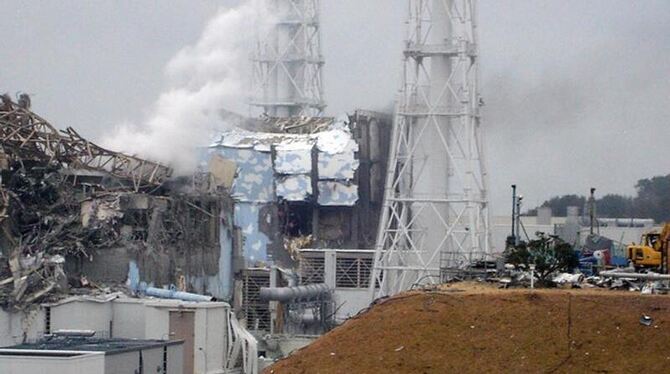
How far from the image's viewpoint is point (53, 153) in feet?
211

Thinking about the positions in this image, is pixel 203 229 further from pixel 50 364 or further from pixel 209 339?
pixel 50 364

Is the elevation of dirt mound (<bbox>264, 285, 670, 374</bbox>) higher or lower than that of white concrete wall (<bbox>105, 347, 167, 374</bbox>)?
higher

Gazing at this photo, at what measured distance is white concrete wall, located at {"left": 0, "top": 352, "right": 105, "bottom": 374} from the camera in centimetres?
3994

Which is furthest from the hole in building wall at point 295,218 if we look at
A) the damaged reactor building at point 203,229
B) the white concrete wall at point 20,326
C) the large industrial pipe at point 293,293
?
the white concrete wall at point 20,326

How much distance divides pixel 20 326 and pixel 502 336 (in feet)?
81.9

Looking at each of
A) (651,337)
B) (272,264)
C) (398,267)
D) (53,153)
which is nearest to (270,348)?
(398,267)

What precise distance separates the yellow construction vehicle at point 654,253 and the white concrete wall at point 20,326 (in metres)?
20.3

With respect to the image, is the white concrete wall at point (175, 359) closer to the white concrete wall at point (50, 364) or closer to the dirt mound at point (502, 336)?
the white concrete wall at point (50, 364)

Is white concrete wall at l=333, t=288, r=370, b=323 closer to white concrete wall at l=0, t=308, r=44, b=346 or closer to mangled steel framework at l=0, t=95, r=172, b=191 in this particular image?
mangled steel framework at l=0, t=95, r=172, b=191

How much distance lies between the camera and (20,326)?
5366 centimetres

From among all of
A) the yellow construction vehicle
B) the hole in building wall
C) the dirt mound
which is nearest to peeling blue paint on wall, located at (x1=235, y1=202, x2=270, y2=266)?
the hole in building wall

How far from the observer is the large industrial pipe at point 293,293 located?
227ft

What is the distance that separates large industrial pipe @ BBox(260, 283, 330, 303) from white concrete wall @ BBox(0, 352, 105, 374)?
2838cm

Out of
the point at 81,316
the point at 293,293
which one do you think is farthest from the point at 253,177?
the point at 81,316
